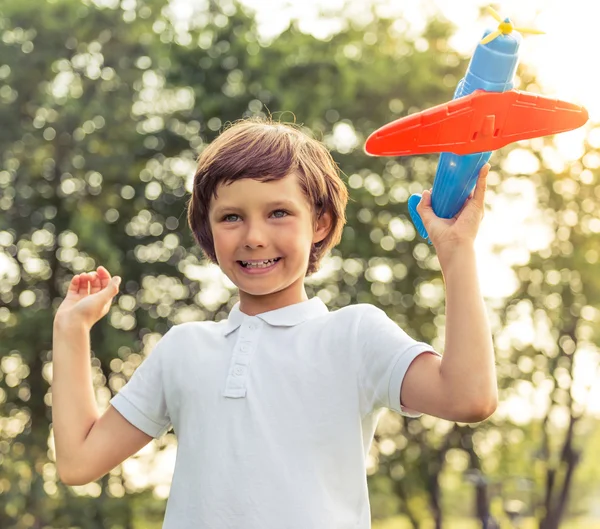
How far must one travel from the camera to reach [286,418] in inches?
63.1

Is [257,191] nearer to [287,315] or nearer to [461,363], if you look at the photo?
[287,315]

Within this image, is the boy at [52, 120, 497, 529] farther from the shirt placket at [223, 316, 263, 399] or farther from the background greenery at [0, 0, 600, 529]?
the background greenery at [0, 0, 600, 529]

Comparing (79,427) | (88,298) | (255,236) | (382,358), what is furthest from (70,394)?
(382,358)

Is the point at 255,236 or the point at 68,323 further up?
the point at 255,236

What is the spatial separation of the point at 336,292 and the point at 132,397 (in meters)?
8.40

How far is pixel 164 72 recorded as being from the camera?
1015 cm

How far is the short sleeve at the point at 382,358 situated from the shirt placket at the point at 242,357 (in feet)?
0.69

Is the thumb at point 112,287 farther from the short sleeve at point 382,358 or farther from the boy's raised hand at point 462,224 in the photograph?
the boy's raised hand at point 462,224

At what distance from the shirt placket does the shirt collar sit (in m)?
0.02

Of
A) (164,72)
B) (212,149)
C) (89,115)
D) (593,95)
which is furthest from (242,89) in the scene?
(212,149)

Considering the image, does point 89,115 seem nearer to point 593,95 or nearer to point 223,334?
point 593,95

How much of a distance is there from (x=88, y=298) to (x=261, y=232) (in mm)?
458

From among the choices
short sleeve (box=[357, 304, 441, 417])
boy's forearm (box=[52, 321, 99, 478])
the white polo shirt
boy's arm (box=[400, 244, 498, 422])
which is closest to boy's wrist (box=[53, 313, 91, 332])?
boy's forearm (box=[52, 321, 99, 478])

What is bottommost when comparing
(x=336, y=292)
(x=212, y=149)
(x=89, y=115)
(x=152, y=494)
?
(x=152, y=494)
